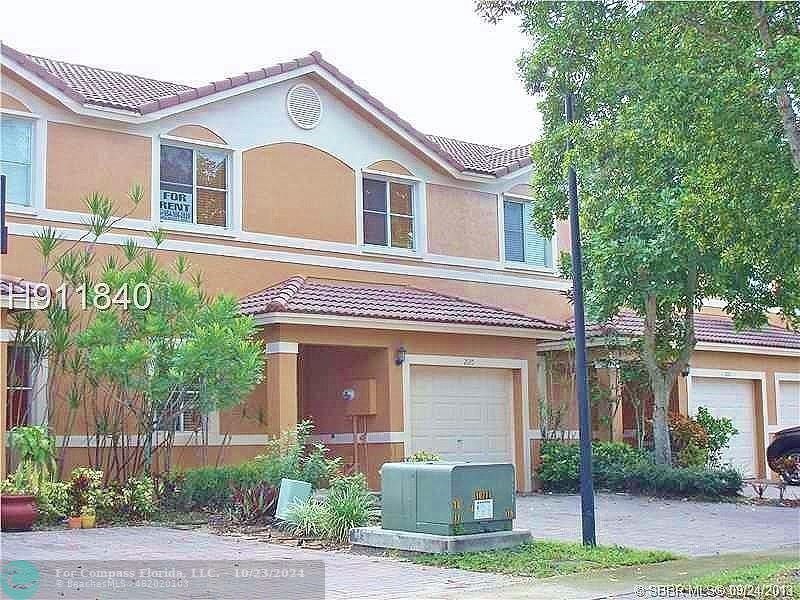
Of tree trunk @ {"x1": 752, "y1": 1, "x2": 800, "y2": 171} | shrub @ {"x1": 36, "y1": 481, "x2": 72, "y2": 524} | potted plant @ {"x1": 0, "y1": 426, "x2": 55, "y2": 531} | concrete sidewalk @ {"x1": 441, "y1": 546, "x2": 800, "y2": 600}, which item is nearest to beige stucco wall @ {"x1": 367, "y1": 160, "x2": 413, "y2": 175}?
potted plant @ {"x1": 0, "y1": 426, "x2": 55, "y2": 531}

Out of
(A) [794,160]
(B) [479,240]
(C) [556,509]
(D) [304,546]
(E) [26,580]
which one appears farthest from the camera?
(B) [479,240]

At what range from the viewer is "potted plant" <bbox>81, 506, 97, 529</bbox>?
14883mm

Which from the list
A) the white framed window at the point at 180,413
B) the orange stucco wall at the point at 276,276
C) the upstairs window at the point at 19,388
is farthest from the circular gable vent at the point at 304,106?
the upstairs window at the point at 19,388

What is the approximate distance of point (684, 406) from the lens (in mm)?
24984

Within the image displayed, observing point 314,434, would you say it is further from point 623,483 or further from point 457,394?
point 623,483

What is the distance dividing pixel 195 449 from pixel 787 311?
1019 cm

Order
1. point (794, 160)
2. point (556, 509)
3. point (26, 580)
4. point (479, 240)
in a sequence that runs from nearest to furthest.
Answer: point (26, 580) < point (794, 160) < point (556, 509) < point (479, 240)

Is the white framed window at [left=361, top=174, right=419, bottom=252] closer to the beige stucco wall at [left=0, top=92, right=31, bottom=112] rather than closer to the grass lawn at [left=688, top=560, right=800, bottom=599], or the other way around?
the beige stucco wall at [left=0, top=92, right=31, bottom=112]

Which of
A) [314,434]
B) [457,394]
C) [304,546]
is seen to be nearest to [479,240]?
[457,394]

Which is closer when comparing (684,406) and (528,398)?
(528,398)

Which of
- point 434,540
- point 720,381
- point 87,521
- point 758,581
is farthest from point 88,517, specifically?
point 720,381

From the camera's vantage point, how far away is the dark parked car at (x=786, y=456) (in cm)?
2253

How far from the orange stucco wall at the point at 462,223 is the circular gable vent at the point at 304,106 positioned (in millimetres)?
2962

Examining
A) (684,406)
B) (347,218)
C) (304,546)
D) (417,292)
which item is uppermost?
(347,218)
